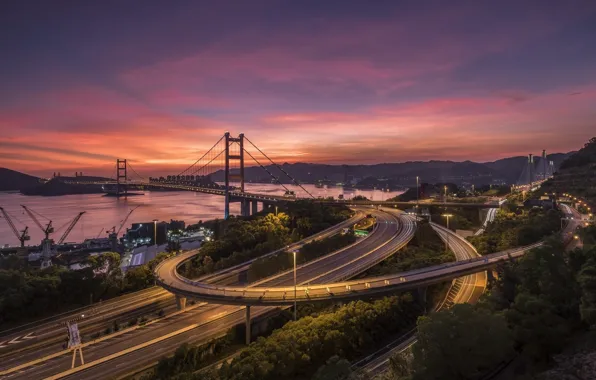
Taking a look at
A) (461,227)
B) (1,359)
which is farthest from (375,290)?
(461,227)

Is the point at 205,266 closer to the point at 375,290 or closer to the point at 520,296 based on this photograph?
the point at 375,290

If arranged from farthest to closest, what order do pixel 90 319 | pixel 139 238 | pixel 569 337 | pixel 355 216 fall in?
1. pixel 139 238
2. pixel 355 216
3. pixel 90 319
4. pixel 569 337

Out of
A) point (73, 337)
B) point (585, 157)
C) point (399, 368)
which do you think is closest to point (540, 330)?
point (399, 368)

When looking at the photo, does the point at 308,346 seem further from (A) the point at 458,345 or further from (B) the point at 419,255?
(B) the point at 419,255

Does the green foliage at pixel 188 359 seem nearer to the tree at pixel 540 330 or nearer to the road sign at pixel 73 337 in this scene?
the road sign at pixel 73 337

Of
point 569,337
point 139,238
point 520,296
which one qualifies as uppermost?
point 520,296

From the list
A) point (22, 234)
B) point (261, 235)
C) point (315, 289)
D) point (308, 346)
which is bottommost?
point (22, 234)
